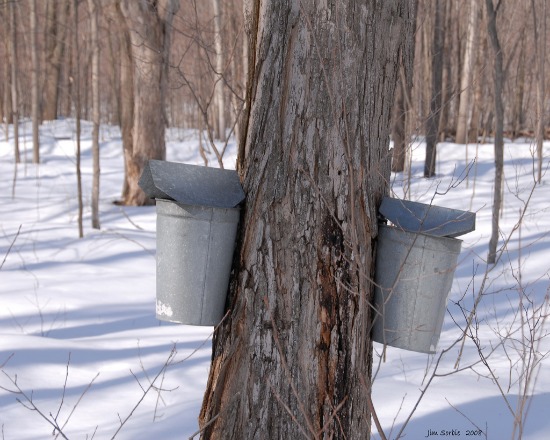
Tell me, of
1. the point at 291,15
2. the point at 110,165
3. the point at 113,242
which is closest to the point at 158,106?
the point at 113,242

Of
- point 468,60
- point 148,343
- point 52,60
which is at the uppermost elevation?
point 52,60

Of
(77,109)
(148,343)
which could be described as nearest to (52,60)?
(77,109)

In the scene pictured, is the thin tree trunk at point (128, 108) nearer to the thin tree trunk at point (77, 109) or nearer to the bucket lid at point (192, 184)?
the thin tree trunk at point (77, 109)

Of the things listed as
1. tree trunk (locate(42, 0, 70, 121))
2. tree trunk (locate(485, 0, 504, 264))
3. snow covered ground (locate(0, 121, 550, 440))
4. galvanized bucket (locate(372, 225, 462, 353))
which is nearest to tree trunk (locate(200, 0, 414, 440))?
galvanized bucket (locate(372, 225, 462, 353))

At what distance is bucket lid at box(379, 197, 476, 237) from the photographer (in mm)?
2074

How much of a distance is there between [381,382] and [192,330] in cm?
173

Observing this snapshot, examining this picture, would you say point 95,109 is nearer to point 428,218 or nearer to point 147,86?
point 147,86

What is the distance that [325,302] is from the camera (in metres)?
2.04

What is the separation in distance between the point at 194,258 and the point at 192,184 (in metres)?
0.22

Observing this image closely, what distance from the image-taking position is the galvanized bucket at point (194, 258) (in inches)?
80.0

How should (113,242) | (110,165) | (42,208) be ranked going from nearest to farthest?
(113,242) < (42,208) < (110,165)

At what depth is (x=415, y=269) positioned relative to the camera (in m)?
2.08

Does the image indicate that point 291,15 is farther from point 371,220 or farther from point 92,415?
point 92,415

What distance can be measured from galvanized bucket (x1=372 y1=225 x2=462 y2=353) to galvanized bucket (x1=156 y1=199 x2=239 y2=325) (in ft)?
1.54
